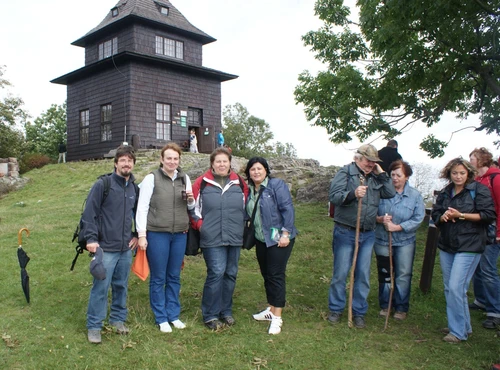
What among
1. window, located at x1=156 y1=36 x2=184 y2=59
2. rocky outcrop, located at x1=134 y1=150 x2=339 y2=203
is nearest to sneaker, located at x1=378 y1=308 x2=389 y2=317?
rocky outcrop, located at x1=134 y1=150 x2=339 y2=203

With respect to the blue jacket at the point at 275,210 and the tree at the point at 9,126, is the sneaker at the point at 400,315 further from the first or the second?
the tree at the point at 9,126

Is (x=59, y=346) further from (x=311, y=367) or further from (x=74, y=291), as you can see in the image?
(x=311, y=367)

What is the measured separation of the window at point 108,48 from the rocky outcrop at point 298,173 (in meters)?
8.20

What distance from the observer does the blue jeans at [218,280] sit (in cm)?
530

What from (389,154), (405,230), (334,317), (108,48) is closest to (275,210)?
(334,317)

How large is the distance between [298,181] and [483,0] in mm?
9020

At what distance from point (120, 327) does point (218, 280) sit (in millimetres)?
1187

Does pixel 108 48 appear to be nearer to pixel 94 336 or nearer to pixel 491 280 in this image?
pixel 94 336

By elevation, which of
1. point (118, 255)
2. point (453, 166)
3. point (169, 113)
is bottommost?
point (118, 255)

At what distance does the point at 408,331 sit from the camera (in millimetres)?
5477

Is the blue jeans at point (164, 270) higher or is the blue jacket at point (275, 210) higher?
the blue jacket at point (275, 210)

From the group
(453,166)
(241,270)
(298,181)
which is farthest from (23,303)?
(298,181)

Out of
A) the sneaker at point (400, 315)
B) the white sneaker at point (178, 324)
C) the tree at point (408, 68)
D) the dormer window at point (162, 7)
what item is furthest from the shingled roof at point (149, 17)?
the sneaker at point (400, 315)

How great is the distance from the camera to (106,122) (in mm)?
25281
